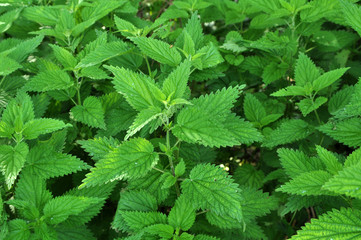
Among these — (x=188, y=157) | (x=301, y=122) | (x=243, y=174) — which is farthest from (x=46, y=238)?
(x=301, y=122)

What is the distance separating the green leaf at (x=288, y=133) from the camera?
205cm

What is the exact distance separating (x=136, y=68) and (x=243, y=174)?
1.02 m

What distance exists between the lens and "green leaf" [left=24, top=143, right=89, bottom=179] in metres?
1.77

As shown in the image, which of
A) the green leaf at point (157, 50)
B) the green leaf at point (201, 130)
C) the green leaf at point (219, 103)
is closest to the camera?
the green leaf at point (201, 130)

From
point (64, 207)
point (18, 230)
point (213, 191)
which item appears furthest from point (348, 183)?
point (18, 230)

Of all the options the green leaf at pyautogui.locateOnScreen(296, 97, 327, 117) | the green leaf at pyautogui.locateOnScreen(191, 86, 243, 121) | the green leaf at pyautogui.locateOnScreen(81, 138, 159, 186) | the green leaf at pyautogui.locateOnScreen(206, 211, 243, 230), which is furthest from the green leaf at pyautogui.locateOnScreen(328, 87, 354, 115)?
the green leaf at pyautogui.locateOnScreen(81, 138, 159, 186)

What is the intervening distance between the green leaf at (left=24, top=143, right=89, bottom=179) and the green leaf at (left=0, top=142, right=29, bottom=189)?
0.12 metres

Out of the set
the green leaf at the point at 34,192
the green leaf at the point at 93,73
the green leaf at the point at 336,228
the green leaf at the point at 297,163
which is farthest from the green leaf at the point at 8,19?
the green leaf at the point at 336,228

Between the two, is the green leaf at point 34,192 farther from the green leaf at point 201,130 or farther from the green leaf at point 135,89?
the green leaf at point 201,130

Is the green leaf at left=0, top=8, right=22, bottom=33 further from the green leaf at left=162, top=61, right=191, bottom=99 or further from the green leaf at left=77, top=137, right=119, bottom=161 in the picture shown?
the green leaf at left=162, top=61, right=191, bottom=99

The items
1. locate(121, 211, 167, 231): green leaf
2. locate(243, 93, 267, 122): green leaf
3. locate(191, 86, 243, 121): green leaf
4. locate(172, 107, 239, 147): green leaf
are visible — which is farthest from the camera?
locate(243, 93, 267, 122): green leaf

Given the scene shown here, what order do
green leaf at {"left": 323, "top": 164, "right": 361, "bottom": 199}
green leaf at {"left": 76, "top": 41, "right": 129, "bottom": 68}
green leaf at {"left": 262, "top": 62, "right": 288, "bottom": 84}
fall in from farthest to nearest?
green leaf at {"left": 262, "top": 62, "right": 288, "bottom": 84} < green leaf at {"left": 76, "top": 41, "right": 129, "bottom": 68} < green leaf at {"left": 323, "top": 164, "right": 361, "bottom": 199}

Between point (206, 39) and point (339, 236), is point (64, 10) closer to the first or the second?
point (206, 39)

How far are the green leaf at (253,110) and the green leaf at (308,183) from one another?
30.9 inches
